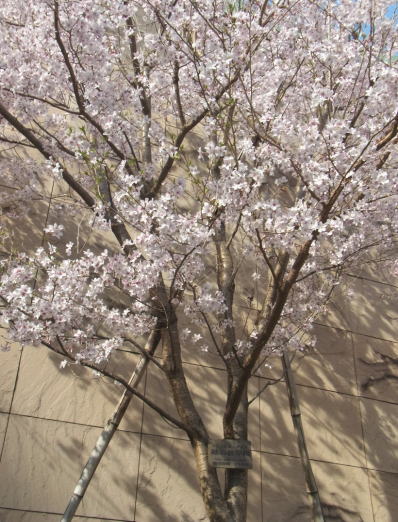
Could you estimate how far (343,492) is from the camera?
19.7ft

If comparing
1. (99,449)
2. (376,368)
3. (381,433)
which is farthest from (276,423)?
(99,449)

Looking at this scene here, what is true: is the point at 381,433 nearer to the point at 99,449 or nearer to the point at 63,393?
the point at 99,449

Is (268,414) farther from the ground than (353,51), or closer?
closer

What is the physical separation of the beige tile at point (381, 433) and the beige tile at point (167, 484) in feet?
7.52

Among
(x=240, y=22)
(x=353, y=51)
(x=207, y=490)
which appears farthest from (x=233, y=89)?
(x=207, y=490)

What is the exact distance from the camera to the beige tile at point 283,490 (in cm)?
562

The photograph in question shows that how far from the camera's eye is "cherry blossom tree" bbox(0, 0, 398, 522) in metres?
4.24

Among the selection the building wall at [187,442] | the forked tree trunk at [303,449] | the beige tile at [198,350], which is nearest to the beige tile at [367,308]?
the building wall at [187,442]

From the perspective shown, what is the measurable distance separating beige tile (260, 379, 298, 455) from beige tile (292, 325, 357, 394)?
15.2 inches

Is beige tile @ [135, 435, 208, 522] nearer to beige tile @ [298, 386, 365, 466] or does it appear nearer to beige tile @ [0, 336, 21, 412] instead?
beige tile @ [0, 336, 21, 412]

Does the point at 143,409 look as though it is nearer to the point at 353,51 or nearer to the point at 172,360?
the point at 172,360

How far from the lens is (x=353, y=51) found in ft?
18.0

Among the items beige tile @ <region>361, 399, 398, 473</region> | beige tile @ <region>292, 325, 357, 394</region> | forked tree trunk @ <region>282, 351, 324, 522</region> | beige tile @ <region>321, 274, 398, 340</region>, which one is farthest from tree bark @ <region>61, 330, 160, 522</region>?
beige tile @ <region>361, 399, 398, 473</region>

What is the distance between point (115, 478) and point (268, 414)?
1.90m
